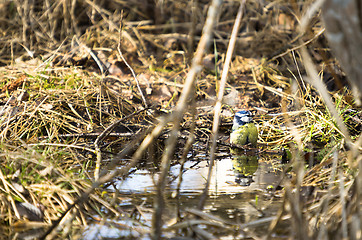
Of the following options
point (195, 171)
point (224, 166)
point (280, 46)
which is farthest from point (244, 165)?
point (280, 46)

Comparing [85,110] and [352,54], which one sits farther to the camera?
[85,110]

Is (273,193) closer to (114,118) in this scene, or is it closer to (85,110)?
(114,118)

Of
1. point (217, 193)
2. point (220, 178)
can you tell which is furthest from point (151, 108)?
point (217, 193)

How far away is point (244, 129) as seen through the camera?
355cm

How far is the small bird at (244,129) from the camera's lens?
3551mm

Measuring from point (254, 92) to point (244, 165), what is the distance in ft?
5.90

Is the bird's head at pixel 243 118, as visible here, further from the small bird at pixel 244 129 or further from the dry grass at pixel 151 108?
the dry grass at pixel 151 108

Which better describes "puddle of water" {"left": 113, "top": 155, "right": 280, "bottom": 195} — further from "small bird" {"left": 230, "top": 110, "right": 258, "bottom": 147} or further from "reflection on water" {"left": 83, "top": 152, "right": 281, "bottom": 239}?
"small bird" {"left": 230, "top": 110, "right": 258, "bottom": 147}

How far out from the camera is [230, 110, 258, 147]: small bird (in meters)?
3.55

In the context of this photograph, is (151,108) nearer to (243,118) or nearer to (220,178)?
(220,178)

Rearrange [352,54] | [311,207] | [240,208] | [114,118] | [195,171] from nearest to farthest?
1. [352,54]
2. [311,207]
3. [240,208]
4. [195,171]
5. [114,118]

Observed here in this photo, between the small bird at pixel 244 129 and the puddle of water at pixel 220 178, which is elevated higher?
the small bird at pixel 244 129

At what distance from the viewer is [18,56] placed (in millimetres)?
5809

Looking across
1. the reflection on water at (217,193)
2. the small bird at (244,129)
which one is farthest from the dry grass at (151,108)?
the small bird at (244,129)
